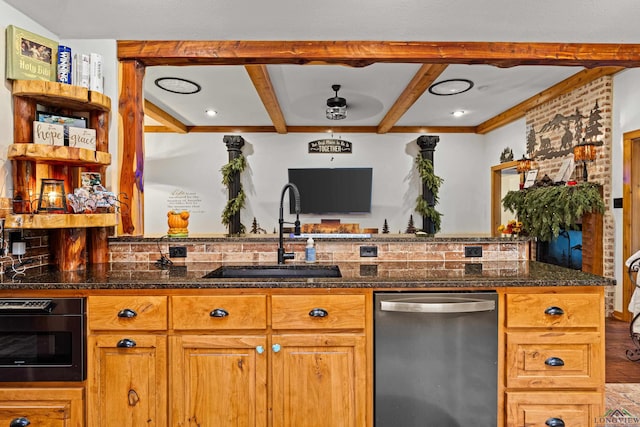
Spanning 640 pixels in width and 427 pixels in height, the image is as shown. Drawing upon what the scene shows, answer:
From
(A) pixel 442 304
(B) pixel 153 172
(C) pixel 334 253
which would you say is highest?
(B) pixel 153 172

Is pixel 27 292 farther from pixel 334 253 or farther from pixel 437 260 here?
pixel 437 260

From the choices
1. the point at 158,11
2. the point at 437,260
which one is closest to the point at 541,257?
the point at 437,260

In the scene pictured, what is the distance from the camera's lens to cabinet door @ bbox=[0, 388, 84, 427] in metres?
1.73

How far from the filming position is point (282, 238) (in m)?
2.39

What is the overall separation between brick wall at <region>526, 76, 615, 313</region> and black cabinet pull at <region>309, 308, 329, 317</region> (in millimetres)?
3874

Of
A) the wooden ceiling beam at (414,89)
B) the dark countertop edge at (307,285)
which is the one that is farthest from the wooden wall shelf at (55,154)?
the wooden ceiling beam at (414,89)

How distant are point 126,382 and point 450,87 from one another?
442 cm

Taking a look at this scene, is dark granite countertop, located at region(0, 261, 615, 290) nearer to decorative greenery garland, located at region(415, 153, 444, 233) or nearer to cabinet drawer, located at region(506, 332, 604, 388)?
cabinet drawer, located at region(506, 332, 604, 388)

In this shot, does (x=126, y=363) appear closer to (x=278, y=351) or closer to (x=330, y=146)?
(x=278, y=351)

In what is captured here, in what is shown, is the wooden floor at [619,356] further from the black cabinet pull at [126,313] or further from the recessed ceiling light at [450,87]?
the black cabinet pull at [126,313]

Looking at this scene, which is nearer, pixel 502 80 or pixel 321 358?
pixel 321 358

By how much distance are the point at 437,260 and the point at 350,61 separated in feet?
5.10

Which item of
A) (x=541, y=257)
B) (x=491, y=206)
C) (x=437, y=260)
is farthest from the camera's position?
(x=491, y=206)

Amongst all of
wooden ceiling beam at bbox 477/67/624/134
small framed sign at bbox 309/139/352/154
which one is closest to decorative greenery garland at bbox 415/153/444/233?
wooden ceiling beam at bbox 477/67/624/134
